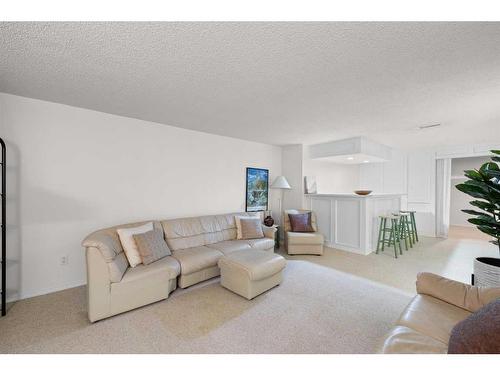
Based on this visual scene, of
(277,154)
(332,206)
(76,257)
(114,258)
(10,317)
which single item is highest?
(277,154)

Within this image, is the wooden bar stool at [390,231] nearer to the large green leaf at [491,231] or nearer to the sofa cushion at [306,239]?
the sofa cushion at [306,239]

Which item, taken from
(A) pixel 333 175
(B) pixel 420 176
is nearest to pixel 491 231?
(A) pixel 333 175

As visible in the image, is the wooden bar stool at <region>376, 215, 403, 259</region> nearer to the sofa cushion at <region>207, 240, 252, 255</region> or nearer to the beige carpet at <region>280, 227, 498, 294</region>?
the beige carpet at <region>280, 227, 498, 294</region>

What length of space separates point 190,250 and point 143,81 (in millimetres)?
2085

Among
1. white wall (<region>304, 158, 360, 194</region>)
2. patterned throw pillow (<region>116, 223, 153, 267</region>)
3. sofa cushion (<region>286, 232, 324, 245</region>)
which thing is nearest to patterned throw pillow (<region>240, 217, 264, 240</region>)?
sofa cushion (<region>286, 232, 324, 245</region>)

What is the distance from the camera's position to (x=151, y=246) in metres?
2.42

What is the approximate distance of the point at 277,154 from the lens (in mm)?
5098

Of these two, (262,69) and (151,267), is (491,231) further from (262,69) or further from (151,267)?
(151,267)

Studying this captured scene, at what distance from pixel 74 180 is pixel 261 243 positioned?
2.73 meters

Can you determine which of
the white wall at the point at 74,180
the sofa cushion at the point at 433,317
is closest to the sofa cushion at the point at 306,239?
the white wall at the point at 74,180
